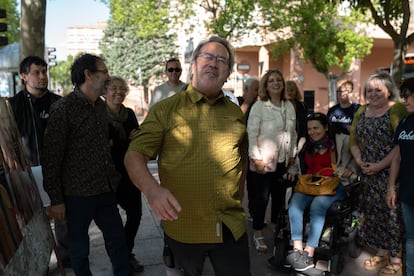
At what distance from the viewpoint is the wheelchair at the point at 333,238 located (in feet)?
12.9

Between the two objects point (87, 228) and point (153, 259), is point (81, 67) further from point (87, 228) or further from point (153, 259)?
point (153, 259)

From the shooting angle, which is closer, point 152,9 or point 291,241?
point 291,241

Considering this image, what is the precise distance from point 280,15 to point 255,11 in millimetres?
1787

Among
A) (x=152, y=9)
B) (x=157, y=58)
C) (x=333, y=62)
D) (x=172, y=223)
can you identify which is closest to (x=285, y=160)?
(x=172, y=223)

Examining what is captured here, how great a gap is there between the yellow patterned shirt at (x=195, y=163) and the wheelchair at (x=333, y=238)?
1.86 meters

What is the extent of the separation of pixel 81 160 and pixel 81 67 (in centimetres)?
75

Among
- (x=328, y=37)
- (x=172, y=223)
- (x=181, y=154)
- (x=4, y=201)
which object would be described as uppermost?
(x=328, y=37)

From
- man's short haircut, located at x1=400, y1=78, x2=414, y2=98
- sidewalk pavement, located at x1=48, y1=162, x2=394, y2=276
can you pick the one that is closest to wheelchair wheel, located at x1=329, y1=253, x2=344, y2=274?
sidewalk pavement, located at x1=48, y1=162, x2=394, y2=276

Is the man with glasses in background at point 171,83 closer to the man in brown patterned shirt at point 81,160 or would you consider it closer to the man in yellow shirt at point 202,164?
the man in brown patterned shirt at point 81,160

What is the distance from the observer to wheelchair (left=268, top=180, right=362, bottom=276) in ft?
12.9

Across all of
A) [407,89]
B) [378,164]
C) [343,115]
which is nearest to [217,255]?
[407,89]

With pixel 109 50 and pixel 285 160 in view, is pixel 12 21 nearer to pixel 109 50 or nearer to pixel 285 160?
pixel 109 50

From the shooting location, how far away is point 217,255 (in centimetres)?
242

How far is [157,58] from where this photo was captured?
36438 mm
